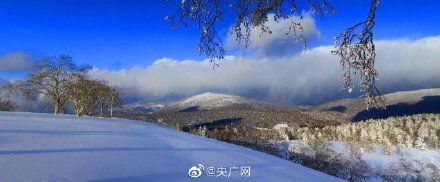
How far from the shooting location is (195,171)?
11.2 metres

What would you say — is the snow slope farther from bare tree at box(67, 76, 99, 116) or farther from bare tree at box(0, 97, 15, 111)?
bare tree at box(0, 97, 15, 111)

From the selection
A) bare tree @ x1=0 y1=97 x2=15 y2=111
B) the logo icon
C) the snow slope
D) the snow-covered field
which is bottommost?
the snow-covered field

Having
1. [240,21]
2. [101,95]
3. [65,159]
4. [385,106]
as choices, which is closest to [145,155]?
[65,159]

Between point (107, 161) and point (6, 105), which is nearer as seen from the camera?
point (107, 161)

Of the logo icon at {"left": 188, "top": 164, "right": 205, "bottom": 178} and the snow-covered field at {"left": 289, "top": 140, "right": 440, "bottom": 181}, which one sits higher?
the logo icon at {"left": 188, "top": 164, "right": 205, "bottom": 178}

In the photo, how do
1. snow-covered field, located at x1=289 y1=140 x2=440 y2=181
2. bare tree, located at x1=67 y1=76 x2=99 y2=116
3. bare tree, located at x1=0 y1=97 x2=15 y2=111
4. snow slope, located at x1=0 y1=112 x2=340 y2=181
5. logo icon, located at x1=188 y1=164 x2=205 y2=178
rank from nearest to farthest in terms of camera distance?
snow slope, located at x1=0 y1=112 x2=340 y2=181
logo icon, located at x1=188 y1=164 x2=205 y2=178
bare tree, located at x1=67 y1=76 x2=99 y2=116
bare tree, located at x1=0 y1=97 x2=15 y2=111
snow-covered field, located at x1=289 y1=140 x2=440 y2=181

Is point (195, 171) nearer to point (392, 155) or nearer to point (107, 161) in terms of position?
point (107, 161)

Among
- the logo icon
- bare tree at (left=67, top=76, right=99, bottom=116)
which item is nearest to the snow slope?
the logo icon

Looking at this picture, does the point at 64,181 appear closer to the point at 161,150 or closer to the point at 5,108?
the point at 161,150

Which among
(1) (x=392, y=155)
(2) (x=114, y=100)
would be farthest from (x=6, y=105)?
(1) (x=392, y=155)

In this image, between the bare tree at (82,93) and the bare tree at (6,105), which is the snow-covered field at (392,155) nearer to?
the bare tree at (82,93)

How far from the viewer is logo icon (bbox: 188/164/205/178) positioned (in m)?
10.8

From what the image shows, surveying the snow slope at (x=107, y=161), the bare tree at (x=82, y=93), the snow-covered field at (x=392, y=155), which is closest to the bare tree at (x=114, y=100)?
the bare tree at (x=82, y=93)

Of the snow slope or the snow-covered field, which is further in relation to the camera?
the snow-covered field
